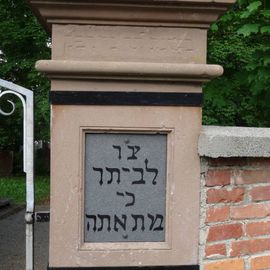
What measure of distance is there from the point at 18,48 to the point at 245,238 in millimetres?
14966

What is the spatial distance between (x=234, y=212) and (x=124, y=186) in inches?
21.0

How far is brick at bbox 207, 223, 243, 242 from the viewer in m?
2.48

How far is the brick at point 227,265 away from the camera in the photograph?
2496 millimetres

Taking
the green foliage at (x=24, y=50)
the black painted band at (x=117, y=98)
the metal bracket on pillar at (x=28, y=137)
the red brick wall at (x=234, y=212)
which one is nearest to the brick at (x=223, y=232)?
the red brick wall at (x=234, y=212)

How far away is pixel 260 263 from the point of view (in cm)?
261

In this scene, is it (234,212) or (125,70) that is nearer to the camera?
(125,70)

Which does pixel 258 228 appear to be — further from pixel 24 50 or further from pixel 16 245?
pixel 24 50

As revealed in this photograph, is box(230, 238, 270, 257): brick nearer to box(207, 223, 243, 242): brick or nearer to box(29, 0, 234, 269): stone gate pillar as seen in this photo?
box(207, 223, 243, 242): brick

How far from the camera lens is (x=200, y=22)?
94.7 inches

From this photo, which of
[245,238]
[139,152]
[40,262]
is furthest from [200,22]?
[40,262]

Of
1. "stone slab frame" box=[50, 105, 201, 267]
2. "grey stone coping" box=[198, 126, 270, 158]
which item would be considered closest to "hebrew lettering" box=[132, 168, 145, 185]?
"stone slab frame" box=[50, 105, 201, 267]

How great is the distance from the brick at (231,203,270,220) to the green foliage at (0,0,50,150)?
40.8ft

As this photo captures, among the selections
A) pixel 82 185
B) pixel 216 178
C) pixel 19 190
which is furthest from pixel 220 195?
pixel 19 190

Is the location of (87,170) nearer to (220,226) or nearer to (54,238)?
(54,238)
